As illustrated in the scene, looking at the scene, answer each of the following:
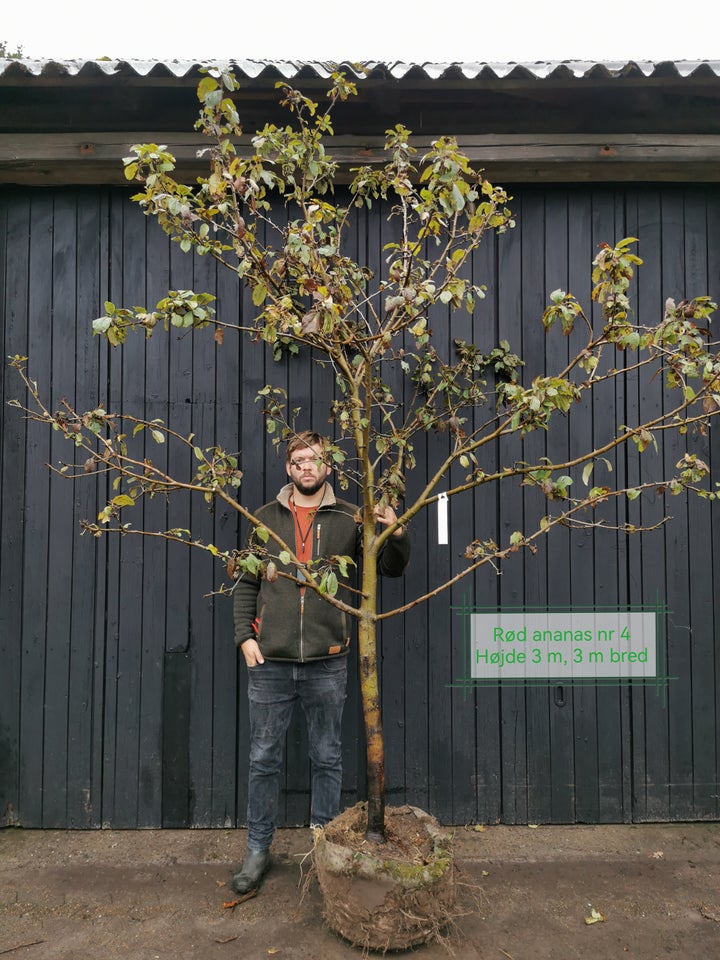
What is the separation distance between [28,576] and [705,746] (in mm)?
3853

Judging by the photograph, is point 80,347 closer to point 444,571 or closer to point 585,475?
point 444,571

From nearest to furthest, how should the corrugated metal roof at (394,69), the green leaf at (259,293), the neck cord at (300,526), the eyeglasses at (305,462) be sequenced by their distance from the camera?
the green leaf at (259,293) → the eyeglasses at (305,462) → the neck cord at (300,526) → the corrugated metal roof at (394,69)

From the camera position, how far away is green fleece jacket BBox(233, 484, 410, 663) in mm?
2828

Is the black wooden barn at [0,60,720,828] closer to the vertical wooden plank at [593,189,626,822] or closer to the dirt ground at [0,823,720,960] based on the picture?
the vertical wooden plank at [593,189,626,822]

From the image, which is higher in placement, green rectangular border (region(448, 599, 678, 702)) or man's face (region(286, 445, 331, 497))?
man's face (region(286, 445, 331, 497))

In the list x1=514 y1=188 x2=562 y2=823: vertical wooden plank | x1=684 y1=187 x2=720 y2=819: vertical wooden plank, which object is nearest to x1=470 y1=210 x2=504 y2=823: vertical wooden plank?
x1=514 y1=188 x2=562 y2=823: vertical wooden plank

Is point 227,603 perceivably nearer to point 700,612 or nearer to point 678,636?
point 678,636

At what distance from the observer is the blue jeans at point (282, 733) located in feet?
9.45

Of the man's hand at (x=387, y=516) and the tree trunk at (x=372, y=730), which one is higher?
the man's hand at (x=387, y=516)

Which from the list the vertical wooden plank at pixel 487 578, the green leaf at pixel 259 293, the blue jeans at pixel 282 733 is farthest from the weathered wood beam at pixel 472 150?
the blue jeans at pixel 282 733

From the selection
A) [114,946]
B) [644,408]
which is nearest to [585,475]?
[644,408]

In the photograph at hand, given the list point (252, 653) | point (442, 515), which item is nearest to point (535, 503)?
point (442, 515)

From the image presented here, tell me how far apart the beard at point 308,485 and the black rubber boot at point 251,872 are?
1.65 meters

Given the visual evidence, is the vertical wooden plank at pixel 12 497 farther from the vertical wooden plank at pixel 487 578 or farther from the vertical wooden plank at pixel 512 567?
the vertical wooden plank at pixel 512 567
